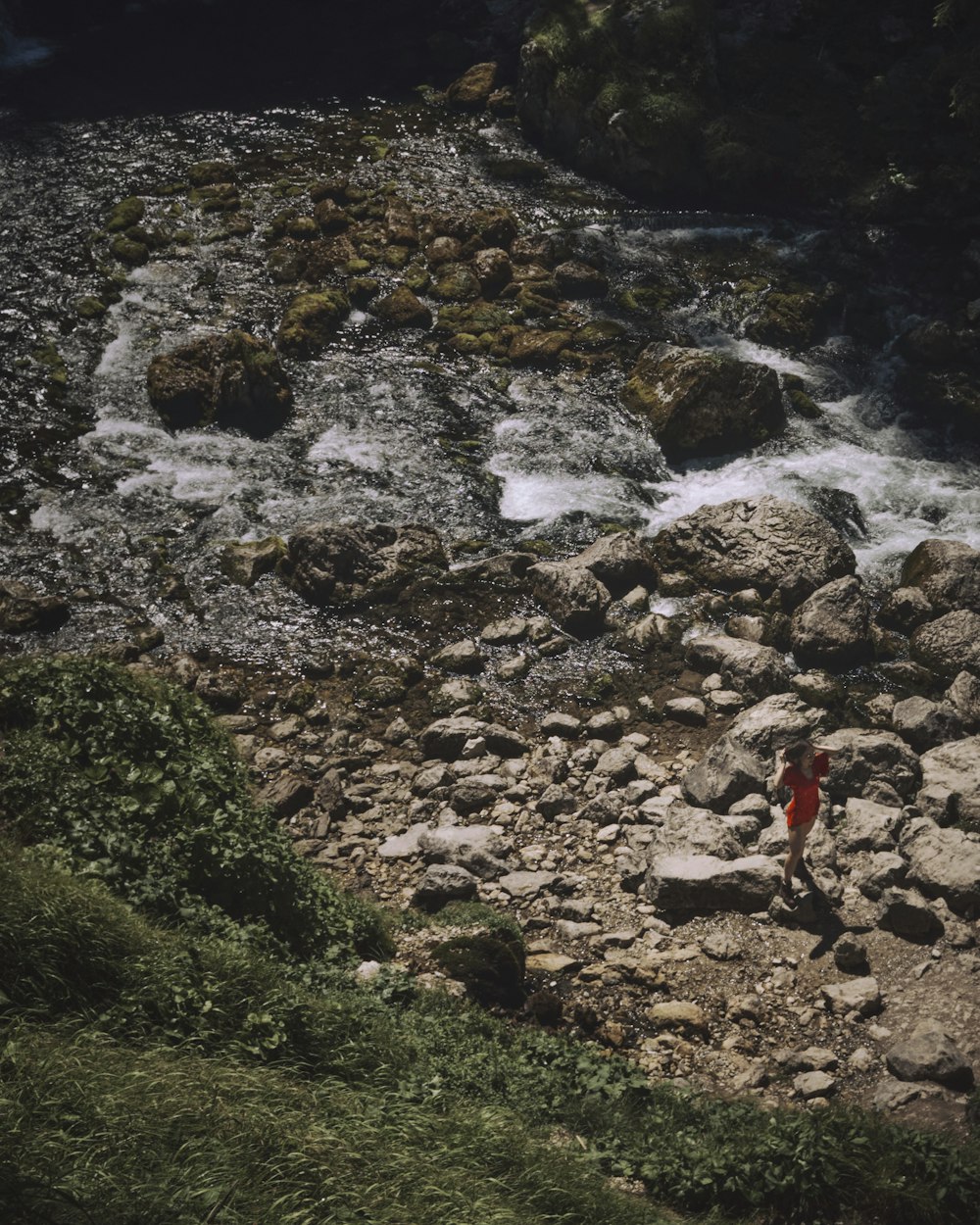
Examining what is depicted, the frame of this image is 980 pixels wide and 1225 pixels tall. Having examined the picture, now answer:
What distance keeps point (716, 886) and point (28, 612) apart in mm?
9933

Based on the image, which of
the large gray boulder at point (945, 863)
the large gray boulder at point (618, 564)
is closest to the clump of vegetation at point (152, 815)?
the large gray boulder at point (945, 863)

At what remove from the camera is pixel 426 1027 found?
806cm

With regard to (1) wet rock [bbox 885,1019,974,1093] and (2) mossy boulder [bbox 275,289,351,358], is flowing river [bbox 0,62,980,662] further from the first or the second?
(1) wet rock [bbox 885,1019,974,1093]

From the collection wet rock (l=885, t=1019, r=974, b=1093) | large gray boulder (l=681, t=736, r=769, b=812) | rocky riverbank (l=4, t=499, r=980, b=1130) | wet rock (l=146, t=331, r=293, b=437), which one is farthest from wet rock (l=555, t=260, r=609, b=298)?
wet rock (l=885, t=1019, r=974, b=1093)

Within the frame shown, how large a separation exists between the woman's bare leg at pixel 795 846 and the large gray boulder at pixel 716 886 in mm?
120

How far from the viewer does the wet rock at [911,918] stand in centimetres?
956

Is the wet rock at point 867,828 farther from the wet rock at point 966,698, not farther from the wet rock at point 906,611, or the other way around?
the wet rock at point 906,611

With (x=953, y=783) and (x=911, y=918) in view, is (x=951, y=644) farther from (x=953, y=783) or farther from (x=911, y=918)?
(x=911, y=918)

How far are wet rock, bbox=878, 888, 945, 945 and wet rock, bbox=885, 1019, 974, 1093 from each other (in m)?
1.27

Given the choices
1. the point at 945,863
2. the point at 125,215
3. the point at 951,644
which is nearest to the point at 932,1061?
the point at 945,863

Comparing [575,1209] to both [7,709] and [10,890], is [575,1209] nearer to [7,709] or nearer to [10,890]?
[10,890]

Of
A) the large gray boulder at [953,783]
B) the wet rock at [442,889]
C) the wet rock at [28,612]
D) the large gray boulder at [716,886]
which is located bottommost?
the wet rock at [442,889]

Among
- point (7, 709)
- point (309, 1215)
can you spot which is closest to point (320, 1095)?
point (309, 1215)

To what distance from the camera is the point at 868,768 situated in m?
11.4
